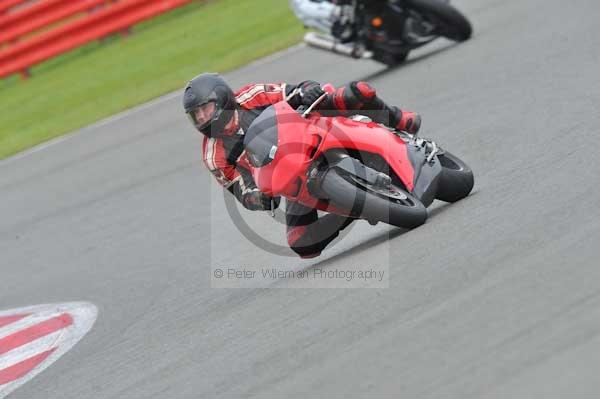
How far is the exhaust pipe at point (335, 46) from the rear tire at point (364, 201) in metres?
5.45

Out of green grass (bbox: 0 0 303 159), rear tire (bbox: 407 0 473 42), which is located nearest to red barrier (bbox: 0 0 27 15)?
green grass (bbox: 0 0 303 159)

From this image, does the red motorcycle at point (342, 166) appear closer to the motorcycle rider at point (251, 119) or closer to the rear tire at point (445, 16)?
the motorcycle rider at point (251, 119)

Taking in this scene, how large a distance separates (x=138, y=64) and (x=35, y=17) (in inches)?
86.1

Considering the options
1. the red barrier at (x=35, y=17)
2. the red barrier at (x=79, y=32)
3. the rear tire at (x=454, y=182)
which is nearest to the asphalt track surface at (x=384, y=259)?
the rear tire at (x=454, y=182)

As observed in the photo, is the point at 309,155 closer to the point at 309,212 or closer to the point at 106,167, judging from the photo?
the point at 309,212

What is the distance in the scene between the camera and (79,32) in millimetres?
18125

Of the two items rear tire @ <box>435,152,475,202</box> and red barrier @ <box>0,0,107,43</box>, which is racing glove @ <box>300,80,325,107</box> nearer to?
rear tire @ <box>435,152,475,202</box>

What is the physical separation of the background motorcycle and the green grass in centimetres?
231

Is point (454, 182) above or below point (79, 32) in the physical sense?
above

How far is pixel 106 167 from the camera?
11.8m

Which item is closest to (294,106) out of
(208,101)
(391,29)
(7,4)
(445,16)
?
(208,101)

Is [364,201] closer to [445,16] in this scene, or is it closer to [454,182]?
[454,182]

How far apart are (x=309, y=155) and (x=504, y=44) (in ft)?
18.4

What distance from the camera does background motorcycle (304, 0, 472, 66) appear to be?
11.8 metres
